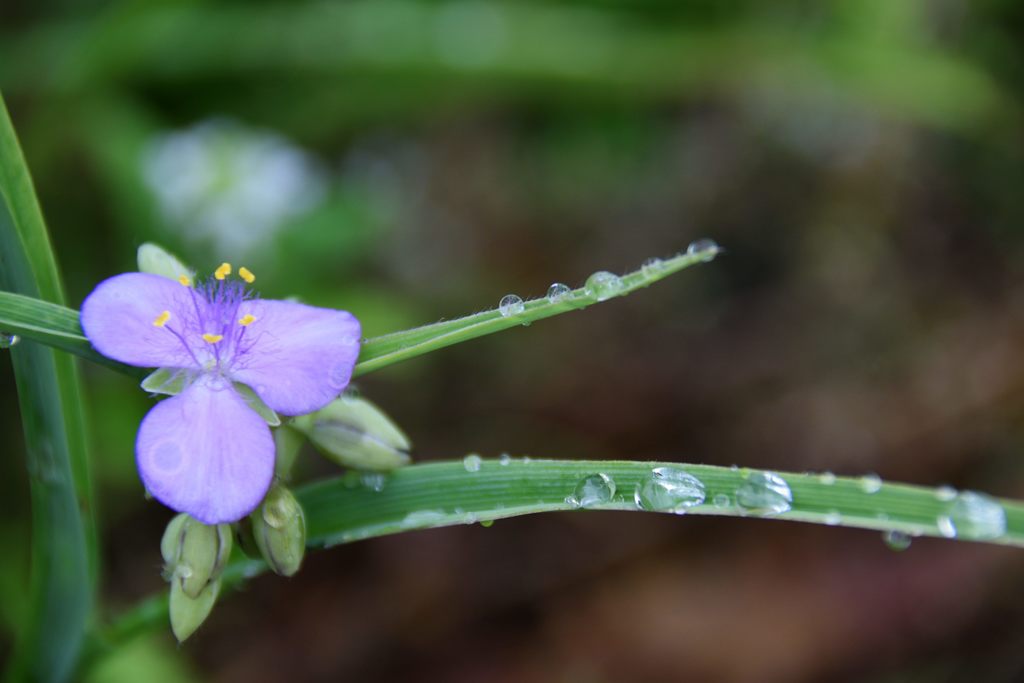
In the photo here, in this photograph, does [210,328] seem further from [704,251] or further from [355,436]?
[704,251]

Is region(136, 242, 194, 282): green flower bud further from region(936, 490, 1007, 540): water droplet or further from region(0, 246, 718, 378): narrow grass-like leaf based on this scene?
region(936, 490, 1007, 540): water droplet

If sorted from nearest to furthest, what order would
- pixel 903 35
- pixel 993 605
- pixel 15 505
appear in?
pixel 15 505 → pixel 993 605 → pixel 903 35

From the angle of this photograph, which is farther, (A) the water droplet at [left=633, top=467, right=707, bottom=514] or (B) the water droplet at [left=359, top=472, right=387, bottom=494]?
(B) the water droplet at [left=359, top=472, right=387, bottom=494]

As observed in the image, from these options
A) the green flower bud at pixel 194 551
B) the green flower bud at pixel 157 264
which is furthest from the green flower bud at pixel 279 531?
the green flower bud at pixel 157 264

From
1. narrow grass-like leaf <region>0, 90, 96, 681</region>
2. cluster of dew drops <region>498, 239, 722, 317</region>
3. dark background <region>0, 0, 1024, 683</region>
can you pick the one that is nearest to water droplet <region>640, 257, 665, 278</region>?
cluster of dew drops <region>498, 239, 722, 317</region>

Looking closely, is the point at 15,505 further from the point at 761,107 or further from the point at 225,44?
the point at 761,107

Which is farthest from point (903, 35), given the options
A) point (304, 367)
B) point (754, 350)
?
point (304, 367)
